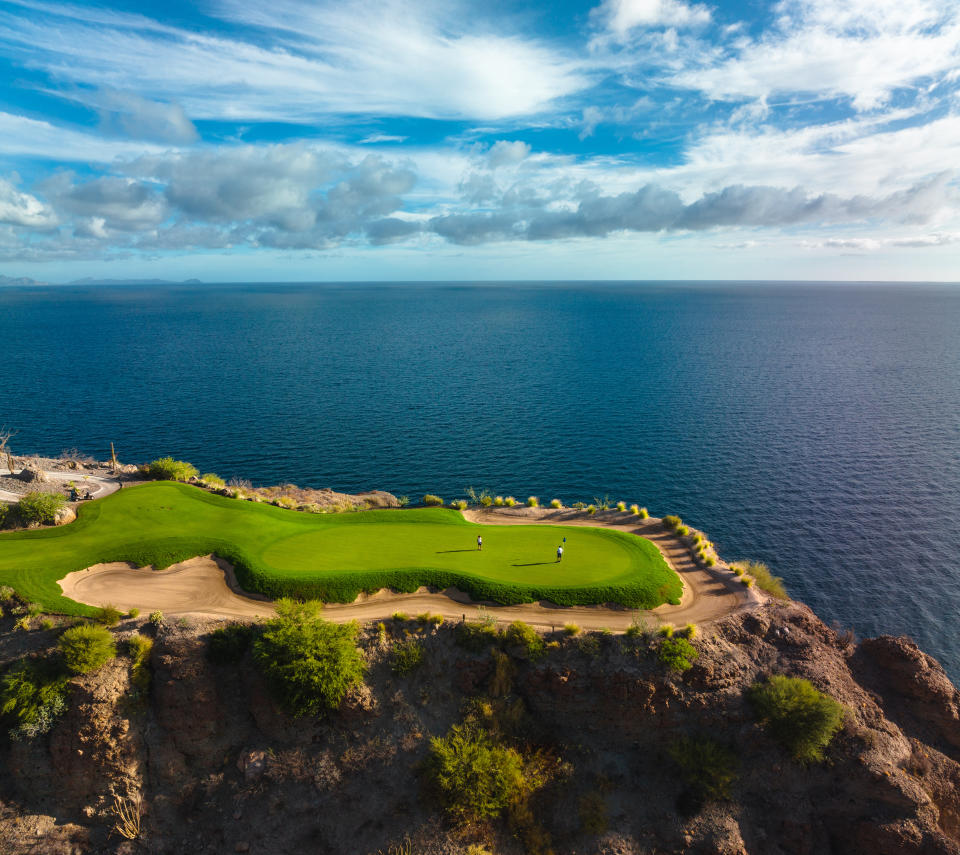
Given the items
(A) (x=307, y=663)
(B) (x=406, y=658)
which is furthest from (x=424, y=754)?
(A) (x=307, y=663)

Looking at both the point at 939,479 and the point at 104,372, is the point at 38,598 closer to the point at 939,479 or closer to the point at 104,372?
the point at 939,479

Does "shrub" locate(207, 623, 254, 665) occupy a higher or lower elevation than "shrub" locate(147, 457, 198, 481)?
lower

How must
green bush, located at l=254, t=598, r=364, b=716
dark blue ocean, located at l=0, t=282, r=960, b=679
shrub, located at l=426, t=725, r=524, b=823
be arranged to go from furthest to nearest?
dark blue ocean, located at l=0, t=282, r=960, b=679, green bush, located at l=254, t=598, r=364, b=716, shrub, located at l=426, t=725, r=524, b=823

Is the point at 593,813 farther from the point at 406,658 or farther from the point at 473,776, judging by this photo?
the point at 406,658

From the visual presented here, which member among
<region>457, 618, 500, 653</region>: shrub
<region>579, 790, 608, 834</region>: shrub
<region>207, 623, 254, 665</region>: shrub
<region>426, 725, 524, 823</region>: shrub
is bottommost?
<region>579, 790, 608, 834</region>: shrub

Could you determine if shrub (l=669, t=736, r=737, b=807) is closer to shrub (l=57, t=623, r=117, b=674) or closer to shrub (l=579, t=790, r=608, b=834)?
shrub (l=579, t=790, r=608, b=834)


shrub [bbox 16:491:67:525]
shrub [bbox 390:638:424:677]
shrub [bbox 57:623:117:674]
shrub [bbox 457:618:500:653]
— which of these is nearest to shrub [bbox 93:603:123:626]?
shrub [bbox 57:623:117:674]

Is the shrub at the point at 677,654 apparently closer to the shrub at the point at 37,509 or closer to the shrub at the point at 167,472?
the shrub at the point at 167,472
